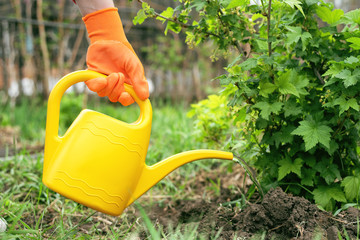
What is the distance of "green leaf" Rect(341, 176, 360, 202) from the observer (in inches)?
57.6

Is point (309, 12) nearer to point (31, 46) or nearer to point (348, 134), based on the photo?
point (348, 134)

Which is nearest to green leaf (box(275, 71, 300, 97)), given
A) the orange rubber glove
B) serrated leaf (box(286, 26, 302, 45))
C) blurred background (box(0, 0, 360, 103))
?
serrated leaf (box(286, 26, 302, 45))

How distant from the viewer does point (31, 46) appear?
5512mm

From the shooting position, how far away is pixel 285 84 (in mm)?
1393

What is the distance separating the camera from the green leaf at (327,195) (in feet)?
4.86

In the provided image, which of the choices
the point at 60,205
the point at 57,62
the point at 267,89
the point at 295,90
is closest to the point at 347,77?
the point at 295,90

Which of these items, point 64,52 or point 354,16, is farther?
point 64,52

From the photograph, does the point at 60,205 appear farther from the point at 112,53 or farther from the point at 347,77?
the point at 347,77

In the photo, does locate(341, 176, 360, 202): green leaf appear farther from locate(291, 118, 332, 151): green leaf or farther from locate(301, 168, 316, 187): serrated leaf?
locate(291, 118, 332, 151): green leaf

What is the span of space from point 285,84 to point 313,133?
212 millimetres

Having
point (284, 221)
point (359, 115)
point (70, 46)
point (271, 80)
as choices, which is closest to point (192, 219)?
point (284, 221)

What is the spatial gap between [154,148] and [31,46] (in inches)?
148

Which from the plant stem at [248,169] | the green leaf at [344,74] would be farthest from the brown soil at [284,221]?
the green leaf at [344,74]

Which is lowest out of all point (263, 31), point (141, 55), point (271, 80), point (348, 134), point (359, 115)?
point (141, 55)
